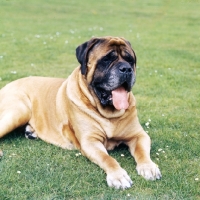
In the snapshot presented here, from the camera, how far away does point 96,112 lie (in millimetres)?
4785

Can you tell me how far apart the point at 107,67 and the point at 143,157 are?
3.30 ft

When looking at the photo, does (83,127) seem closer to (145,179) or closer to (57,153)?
(57,153)

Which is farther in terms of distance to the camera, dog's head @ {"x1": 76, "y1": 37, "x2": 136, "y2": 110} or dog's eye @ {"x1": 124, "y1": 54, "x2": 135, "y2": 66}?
dog's eye @ {"x1": 124, "y1": 54, "x2": 135, "y2": 66}

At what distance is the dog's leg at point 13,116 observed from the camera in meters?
5.11

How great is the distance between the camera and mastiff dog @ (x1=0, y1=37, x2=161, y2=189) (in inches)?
177

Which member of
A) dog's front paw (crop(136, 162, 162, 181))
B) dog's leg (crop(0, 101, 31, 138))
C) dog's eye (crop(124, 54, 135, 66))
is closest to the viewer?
dog's front paw (crop(136, 162, 162, 181))

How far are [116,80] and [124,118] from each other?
56cm

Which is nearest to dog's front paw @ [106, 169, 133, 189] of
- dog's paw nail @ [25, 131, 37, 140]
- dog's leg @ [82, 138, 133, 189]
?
dog's leg @ [82, 138, 133, 189]

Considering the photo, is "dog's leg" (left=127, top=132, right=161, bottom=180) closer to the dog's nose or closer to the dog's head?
the dog's head

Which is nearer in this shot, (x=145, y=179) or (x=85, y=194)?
(x=85, y=194)

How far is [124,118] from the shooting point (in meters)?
4.86

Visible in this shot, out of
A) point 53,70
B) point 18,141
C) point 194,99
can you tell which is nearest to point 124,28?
point 53,70

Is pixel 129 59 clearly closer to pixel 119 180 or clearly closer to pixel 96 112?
pixel 96 112

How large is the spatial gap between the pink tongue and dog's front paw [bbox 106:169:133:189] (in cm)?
84
